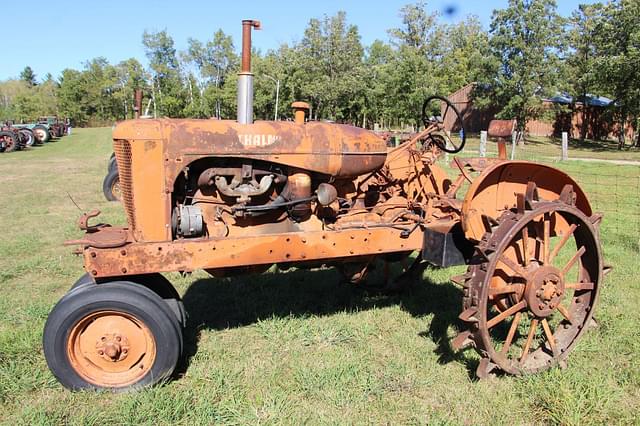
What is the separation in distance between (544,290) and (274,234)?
1.74 metres

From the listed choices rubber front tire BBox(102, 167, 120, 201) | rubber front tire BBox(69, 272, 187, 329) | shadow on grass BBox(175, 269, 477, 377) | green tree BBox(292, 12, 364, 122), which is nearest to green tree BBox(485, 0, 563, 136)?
green tree BBox(292, 12, 364, 122)

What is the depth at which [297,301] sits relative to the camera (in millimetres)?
4477

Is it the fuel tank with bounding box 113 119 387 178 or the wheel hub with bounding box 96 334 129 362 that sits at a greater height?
the fuel tank with bounding box 113 119 387 178

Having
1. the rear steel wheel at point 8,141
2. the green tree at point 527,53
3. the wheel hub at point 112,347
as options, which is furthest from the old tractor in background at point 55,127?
the wheel hub at point 112,347

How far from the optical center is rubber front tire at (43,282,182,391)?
2793mm

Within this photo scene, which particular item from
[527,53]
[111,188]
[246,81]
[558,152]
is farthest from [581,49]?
[246,81]

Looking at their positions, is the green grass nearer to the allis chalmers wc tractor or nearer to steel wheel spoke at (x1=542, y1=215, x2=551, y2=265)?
the allis chalmers wc tractor

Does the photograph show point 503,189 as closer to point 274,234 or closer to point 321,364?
point 274,234

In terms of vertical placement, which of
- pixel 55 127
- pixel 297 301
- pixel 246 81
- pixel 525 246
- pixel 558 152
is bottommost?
pixel 297 301

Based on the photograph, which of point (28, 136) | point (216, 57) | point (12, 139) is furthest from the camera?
point (216, 57)

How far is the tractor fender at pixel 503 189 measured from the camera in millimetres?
3242

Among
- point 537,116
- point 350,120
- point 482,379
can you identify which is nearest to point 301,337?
point 482,379

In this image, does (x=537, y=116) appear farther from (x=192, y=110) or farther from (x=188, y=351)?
(x=188, y=351)

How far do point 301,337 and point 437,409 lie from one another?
1223 mm
